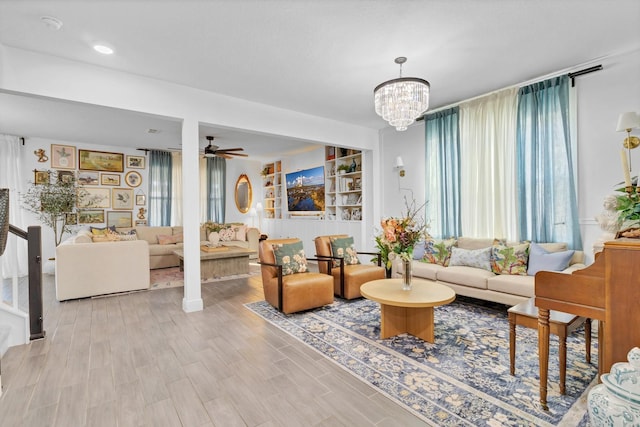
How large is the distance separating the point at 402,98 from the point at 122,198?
283 inches

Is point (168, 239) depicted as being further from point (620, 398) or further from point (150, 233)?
point (620, 398)

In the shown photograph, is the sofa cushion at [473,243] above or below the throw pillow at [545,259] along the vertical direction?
above

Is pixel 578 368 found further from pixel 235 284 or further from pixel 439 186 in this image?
pixel 235 284

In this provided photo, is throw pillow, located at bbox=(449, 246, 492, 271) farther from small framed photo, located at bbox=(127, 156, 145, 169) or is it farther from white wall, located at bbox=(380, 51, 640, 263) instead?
small framed photo, located at bbox=(127, 156, 145, 169)

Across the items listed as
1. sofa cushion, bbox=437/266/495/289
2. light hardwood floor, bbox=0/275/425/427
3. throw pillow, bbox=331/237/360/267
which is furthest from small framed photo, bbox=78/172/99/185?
sofa cushion, bbox=437/266/495/289

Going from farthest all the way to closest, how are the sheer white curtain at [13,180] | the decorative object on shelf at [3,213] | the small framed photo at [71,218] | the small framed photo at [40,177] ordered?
1. the small framed photo at [71,218]
2. the small framed photo at [40,177]
3. the sheer white curtain at [13,180]
4. the decorative object on shelf at [3,213]

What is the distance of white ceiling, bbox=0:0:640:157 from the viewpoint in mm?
2447

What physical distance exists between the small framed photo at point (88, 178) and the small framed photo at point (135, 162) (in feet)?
2.43

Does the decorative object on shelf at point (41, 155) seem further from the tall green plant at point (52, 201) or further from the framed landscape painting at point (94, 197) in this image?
the framed landscape painting at point (94, 197)

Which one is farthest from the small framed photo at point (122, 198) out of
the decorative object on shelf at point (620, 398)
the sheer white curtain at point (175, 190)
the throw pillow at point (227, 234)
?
the decorative object on shelf at point (620, 398)

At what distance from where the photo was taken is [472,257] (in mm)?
4109

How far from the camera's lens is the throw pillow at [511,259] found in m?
3.71

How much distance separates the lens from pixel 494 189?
170 inches

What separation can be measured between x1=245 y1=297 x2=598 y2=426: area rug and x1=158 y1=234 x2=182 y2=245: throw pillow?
4.32 metres
